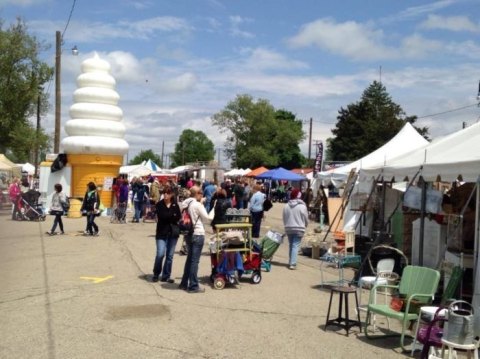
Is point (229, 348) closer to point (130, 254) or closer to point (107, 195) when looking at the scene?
point (130, 254)

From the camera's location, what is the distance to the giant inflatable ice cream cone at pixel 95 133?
2330 centimetres

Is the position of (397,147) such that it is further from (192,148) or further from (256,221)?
(192,148)

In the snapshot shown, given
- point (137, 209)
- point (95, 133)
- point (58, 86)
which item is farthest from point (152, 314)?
point (58, 86)

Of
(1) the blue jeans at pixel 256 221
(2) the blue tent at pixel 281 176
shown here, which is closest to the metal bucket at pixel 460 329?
(1) the blue jeans at pixel 256 221

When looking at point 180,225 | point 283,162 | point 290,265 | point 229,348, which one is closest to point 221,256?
point 180,225

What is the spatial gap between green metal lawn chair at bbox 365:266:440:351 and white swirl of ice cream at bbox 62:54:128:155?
1844 cm

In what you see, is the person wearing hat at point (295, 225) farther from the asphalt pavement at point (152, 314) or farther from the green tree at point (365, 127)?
the green tree at point (365, 127)

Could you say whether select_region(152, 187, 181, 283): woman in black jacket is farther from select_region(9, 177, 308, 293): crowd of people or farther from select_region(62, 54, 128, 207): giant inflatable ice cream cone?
select_region(62, 54, 128, 207): giant inflatable ice cream cone

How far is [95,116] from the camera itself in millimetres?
23844

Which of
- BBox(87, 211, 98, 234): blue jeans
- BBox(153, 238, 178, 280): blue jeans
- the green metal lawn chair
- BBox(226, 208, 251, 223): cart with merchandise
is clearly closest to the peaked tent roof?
the green metal lawn chair

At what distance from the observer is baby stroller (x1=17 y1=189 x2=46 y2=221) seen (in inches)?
797

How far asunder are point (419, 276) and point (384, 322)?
1.10 meters

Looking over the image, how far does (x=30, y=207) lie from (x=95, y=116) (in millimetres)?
5435

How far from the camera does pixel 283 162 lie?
74.7 m
